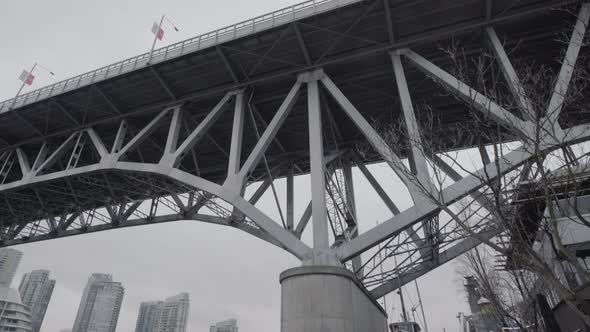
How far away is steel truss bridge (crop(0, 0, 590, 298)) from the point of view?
12250mm

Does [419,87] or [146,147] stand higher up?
[146,147]

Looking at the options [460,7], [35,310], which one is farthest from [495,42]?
[35,310]

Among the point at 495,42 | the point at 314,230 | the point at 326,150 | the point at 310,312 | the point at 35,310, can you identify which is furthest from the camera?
the point at 35,310

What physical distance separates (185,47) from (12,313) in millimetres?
93381

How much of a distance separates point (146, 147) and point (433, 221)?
775 inches

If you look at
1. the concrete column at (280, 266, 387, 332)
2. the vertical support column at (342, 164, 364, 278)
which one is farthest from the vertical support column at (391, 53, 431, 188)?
the vertical support column at (342, 164, 364, 278)

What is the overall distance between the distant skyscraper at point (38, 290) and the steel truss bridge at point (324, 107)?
155 m

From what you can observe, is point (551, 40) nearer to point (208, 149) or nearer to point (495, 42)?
point (495, 42)

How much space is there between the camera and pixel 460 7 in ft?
48.1

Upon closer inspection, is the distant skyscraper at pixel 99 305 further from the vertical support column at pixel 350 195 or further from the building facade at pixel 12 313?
the vertical support column at pixel 350 195

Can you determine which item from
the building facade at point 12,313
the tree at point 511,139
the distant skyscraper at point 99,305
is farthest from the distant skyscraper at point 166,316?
the tree at point 511,139

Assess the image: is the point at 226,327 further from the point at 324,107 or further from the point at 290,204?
the point at 324,107

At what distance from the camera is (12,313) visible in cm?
8069

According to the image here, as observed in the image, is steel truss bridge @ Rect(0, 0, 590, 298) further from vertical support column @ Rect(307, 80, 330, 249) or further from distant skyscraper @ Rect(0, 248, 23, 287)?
distant skyscraper @ Rect(0, 248, 23, 287)
